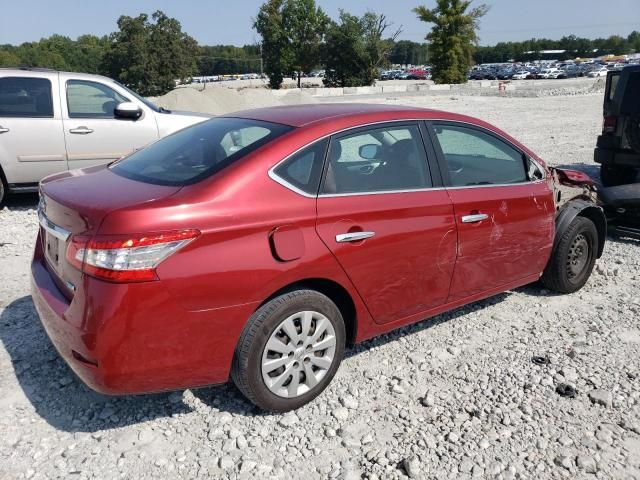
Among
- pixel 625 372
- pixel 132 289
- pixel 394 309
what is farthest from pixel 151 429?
pixel 625 372

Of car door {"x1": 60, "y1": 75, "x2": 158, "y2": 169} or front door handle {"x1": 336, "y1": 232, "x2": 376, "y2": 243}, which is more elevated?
car door {"x1": 60, "y1": 75, "x2": 158, "y2": 169}

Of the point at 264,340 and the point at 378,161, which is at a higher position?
the point at 378,161

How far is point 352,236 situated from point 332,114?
85 cm

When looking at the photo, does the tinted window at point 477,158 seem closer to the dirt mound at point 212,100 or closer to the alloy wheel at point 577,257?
the alloy wheel at point 577,257

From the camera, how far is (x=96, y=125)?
7.66m

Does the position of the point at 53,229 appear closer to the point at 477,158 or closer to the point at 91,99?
the point at 477,158

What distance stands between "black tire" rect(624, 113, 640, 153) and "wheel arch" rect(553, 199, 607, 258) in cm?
377

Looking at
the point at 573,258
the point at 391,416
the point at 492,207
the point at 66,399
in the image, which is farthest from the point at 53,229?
the point at 573,258

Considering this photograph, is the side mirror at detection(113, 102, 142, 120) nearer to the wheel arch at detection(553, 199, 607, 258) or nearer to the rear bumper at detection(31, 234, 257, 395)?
the rear bumper at detection(31, 234, 257, 395)

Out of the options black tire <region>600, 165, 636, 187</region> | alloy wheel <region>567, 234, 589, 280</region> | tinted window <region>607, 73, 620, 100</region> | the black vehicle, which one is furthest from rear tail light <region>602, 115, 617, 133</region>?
alloy wheel <region>567, 234, 589, 280</region>

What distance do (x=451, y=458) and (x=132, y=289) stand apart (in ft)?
5.91

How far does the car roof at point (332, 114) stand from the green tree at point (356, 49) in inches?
2215

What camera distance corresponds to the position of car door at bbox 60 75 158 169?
7.55 m

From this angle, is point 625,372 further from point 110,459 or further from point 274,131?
point 110,459
